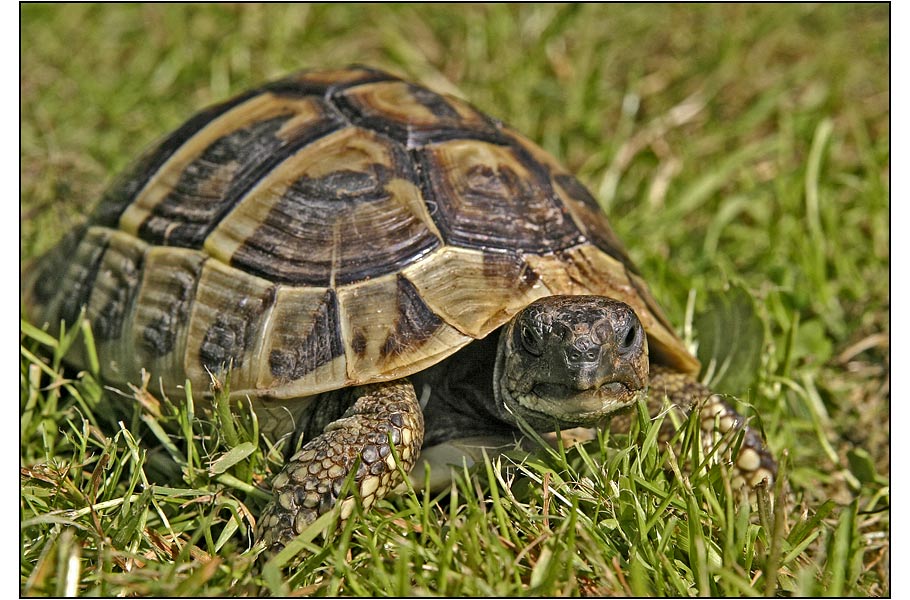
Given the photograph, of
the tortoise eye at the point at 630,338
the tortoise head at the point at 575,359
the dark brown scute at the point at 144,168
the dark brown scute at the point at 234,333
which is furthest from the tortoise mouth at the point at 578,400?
the dark brown scute at the point at 144,168

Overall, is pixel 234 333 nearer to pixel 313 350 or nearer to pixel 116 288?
pixel 313 350

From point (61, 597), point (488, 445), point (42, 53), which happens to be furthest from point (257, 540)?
point (42, 53)

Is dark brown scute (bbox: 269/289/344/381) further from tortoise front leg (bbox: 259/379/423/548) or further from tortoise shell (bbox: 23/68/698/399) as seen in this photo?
tortoise front leg (bbox: 259/379/423/548)

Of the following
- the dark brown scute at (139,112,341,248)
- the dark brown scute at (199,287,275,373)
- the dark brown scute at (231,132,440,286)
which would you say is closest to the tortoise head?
the dark brown scute at (231,132,440,286)

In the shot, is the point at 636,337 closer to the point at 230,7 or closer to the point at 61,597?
the point at 61,597

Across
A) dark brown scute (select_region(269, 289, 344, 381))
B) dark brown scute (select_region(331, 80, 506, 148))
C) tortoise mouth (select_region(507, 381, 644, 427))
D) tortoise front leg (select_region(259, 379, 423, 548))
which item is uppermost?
dark brown scute (select_region(331, 80, 506, 148))

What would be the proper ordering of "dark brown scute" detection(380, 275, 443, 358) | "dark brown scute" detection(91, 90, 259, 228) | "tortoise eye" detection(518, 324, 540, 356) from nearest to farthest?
1. "tortoise eye" detection(518, 324, 540, 356)
2. "dark brown scute" detection(380, 275, 443, 358)
3. "dark brown scute" detection(91, 90, 259, 228)
